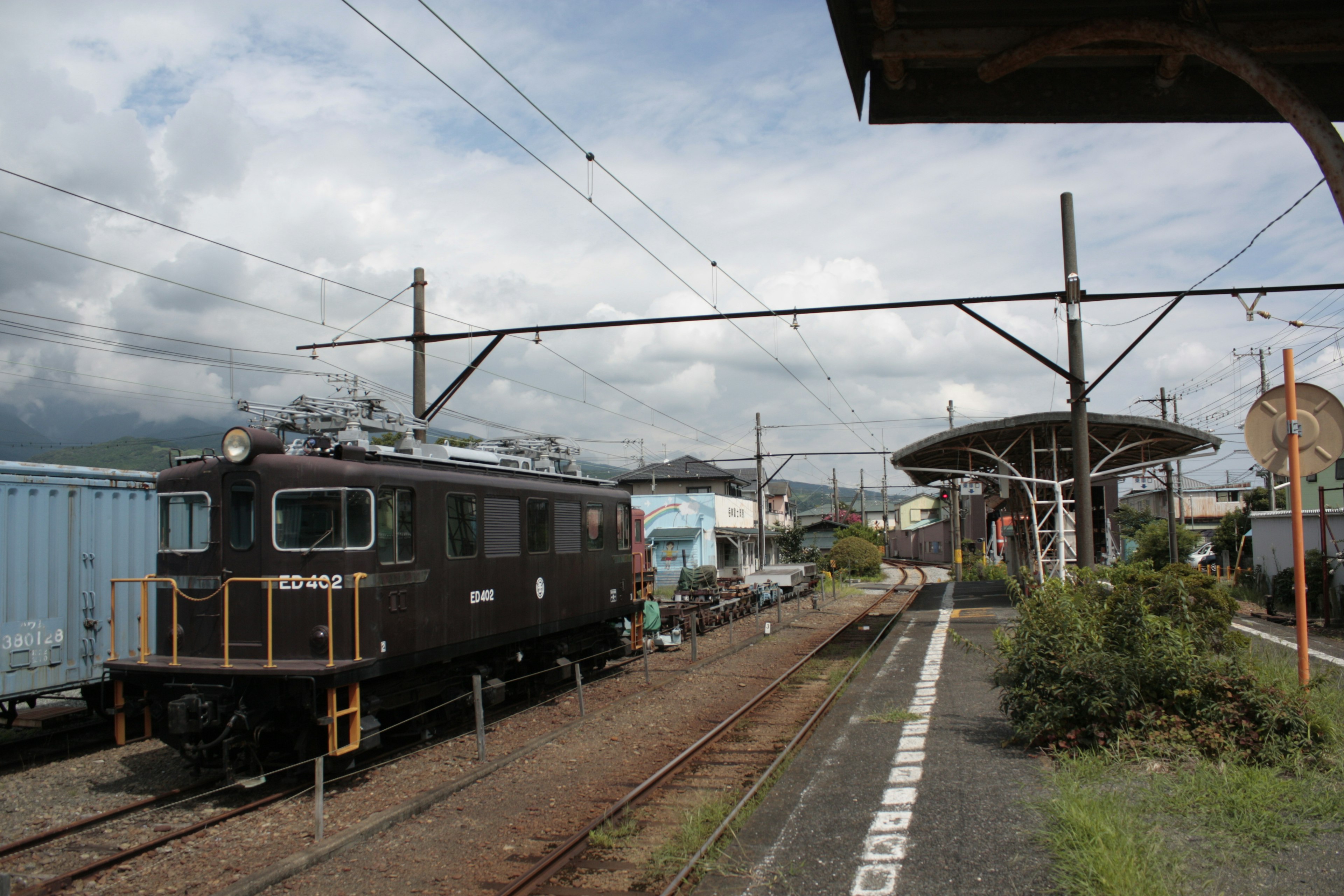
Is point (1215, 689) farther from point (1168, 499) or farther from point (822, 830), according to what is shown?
point (1168, 499)

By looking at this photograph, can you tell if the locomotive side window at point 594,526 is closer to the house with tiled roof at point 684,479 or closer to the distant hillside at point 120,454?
the house with tiled roof at point 684,479

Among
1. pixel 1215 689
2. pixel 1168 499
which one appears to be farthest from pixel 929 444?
pixel 1215 689

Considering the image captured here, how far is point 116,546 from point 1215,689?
39.3 ft

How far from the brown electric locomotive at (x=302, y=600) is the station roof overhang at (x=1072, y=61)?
6760mm

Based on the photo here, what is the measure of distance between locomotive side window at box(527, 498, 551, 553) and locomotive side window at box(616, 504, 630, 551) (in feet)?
8.94

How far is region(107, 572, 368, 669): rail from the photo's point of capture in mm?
8547

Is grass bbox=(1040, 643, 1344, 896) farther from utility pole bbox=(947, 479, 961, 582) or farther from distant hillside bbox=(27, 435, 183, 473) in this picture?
distant hillside bbox=(27, 435, 183, 473)

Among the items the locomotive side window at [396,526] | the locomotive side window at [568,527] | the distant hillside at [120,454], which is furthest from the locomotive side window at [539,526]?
the distant hillside at [120,454]

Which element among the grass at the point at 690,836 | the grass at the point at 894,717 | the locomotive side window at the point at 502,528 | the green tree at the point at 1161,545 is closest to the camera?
the grass at the point at 690,836

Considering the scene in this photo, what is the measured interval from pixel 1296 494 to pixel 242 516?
9511mm

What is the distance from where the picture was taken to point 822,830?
6613 mm

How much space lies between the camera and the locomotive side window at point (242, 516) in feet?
29.7

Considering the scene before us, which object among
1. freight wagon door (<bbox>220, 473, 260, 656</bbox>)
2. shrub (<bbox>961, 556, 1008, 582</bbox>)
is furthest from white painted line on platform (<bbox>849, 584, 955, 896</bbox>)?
shrub (<bbox>961, 556, 1008, 582</bbox>)

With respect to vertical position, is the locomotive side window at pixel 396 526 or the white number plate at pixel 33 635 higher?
the locomotive side window at pixel 396 526
